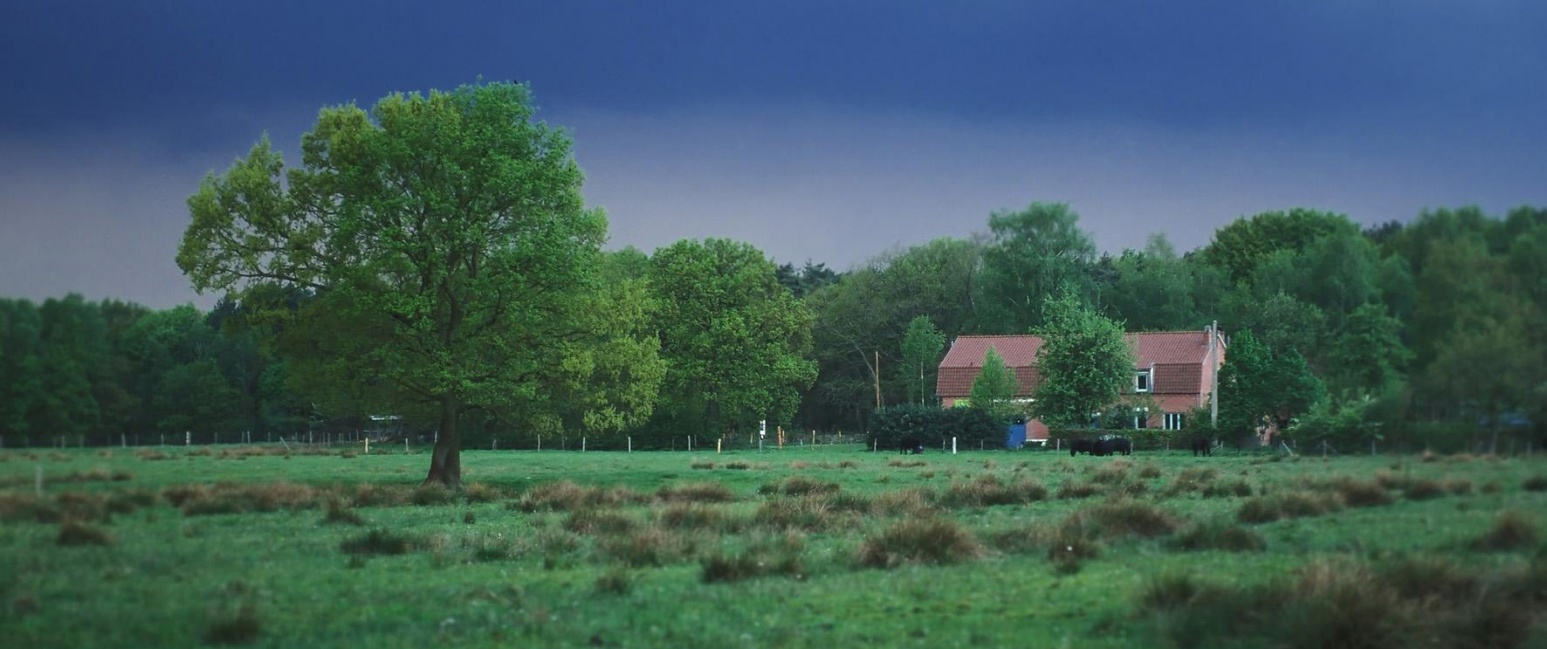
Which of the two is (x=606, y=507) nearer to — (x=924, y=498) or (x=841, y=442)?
(x=924, y=498)

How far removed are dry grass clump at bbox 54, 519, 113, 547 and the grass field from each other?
23 mm

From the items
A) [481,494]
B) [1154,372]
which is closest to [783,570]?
[481,494]

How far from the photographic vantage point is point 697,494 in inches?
1251

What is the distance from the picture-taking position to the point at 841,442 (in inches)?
4021

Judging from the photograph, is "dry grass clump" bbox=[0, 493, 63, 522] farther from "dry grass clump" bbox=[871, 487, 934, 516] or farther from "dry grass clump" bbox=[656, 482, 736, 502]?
"dry grass clump" bbox=[656, 482, 736, 502]

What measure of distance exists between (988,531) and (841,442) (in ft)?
271

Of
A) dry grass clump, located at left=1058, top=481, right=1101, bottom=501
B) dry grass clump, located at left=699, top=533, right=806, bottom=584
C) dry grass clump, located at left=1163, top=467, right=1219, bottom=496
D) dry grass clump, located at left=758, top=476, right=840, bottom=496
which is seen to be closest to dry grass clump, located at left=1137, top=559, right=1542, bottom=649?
dry grass clump, located at left=699, top=533, right=806, bottom=584

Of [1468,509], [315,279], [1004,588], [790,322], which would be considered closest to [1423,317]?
[1468,509]

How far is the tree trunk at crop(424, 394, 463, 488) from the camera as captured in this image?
37156mm

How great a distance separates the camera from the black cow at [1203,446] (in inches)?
1072

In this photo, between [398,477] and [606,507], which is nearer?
[606,507]

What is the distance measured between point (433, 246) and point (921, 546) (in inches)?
803

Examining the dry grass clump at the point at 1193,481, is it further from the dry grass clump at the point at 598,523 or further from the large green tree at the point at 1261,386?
the dry grass clump at the point at 598,523

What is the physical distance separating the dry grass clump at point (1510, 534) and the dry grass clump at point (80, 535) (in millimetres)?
14063
